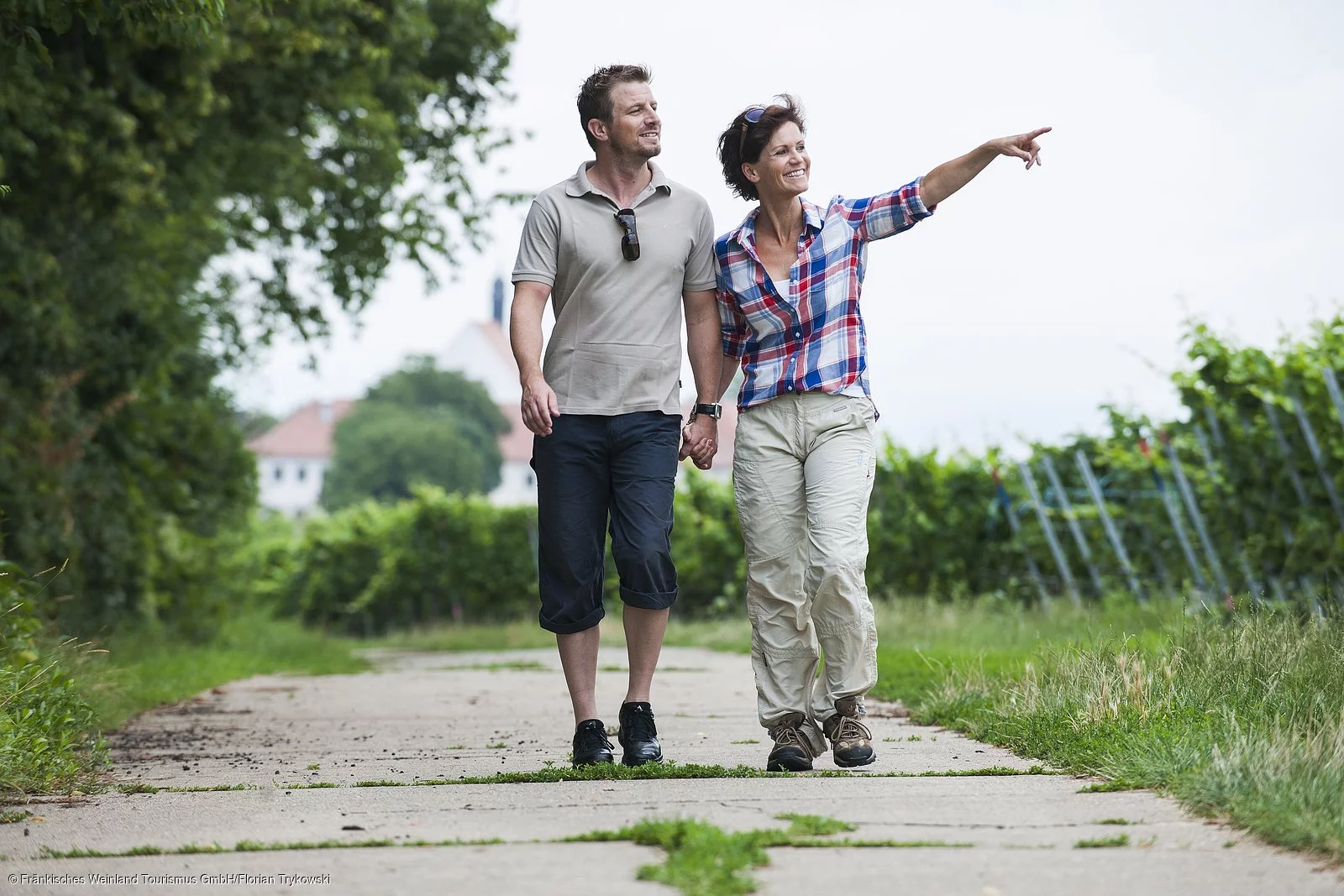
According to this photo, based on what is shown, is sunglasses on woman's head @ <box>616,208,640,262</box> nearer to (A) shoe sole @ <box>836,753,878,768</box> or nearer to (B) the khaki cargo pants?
(B) the khaki cargo pants

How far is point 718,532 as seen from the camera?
17.5 m

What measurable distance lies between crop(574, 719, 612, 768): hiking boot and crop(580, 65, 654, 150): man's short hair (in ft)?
6.05

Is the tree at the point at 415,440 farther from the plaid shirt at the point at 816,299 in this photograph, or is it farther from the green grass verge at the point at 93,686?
the plaid shirt at the point at 816,299

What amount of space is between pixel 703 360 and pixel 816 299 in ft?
1.52

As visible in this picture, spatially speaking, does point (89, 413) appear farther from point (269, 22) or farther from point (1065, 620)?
point (1065, 620)

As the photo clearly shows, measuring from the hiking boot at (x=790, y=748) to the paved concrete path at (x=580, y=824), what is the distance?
15 centimetres

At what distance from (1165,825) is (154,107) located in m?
7.72

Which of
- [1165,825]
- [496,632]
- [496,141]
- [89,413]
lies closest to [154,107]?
[89,413]

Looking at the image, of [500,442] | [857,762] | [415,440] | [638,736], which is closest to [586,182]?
[638,736]

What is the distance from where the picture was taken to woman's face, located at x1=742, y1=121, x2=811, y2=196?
15.2ft

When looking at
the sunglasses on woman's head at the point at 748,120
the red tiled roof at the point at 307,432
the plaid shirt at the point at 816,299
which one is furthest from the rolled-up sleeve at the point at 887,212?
the red tiled roof at the point at 307,432

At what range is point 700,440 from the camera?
4.83m

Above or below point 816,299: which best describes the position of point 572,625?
below

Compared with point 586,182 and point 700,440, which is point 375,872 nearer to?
point 700,440
